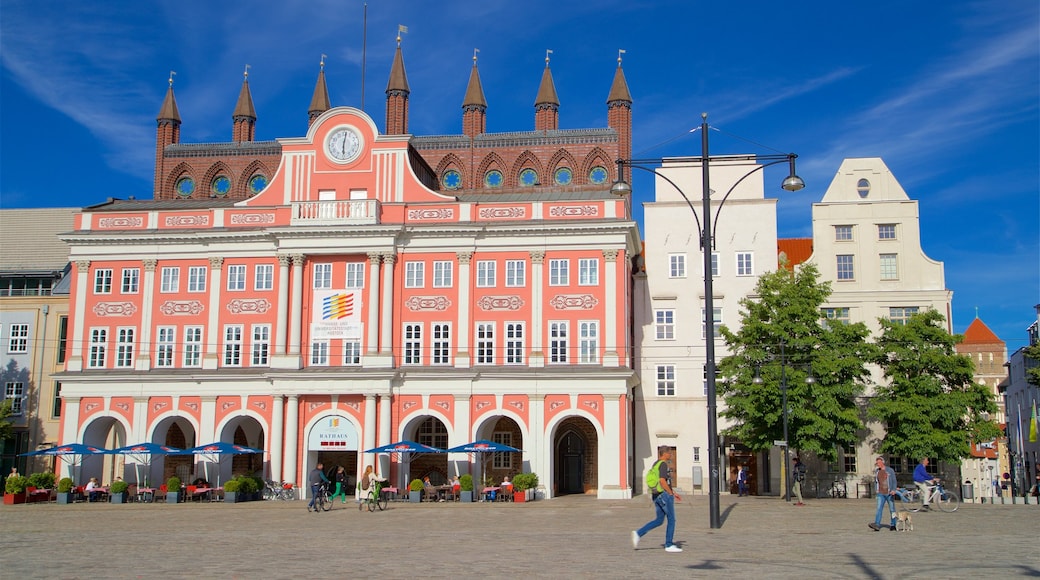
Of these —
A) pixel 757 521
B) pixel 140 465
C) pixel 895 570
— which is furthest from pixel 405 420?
pixel 895 570

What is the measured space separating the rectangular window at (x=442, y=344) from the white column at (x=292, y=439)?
713 centimetres

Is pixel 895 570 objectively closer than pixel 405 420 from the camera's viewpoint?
Yes

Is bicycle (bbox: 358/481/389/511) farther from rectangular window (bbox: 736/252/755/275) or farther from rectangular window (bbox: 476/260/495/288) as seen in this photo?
rectangular window (bbox: 736/252/755/275)

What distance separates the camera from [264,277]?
2136 inches

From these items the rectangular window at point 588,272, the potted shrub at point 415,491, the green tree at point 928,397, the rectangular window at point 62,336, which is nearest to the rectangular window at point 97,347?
the rectangular window at point 62,336

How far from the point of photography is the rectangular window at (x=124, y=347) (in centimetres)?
5491

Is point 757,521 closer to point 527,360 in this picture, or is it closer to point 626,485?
point 626,485

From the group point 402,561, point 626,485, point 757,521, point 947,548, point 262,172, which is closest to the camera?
point 402,561

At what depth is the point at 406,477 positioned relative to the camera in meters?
50.2

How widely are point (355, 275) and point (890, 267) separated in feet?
92.1

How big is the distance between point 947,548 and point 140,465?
1689 inches

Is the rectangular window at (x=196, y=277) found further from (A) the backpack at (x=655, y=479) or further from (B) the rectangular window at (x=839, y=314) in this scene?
(A) the backpack at (x=655, y=479)

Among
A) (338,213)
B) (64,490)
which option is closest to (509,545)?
(64,490)

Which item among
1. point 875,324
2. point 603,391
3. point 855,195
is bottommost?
point 603,391
